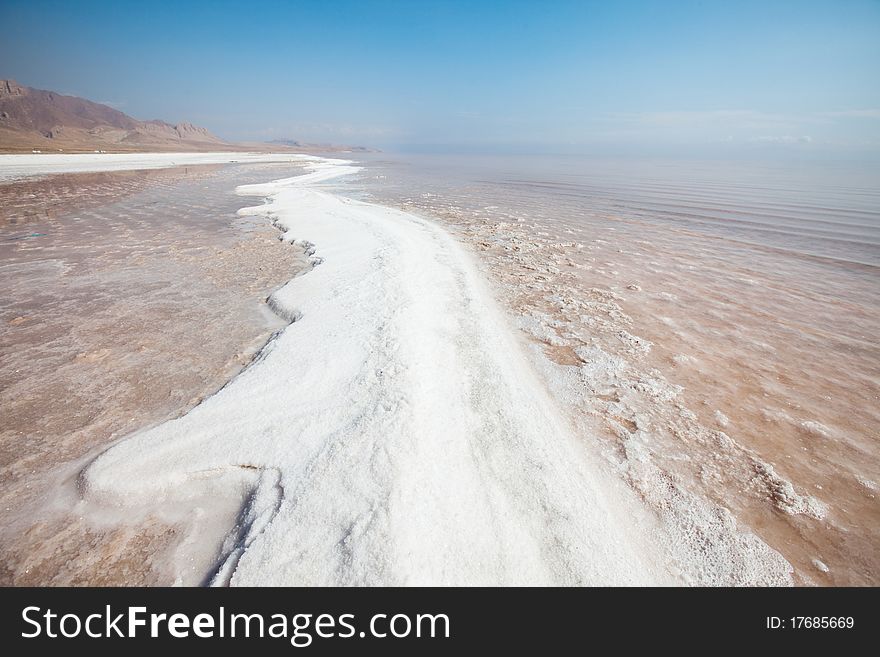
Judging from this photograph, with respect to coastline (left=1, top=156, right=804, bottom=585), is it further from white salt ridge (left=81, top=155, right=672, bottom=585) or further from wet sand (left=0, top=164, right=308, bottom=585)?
wet sand (left=0, top=164, right=308, bottom=585)

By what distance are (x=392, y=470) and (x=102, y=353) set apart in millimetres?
4142

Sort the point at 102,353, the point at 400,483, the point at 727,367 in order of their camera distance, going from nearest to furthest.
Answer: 1. the point at 400,483
2. the point at 102,353
3. the point at 727,367

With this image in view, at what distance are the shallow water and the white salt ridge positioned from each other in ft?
2.12

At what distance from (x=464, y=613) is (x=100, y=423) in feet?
11.6

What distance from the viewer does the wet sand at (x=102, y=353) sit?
2346mm

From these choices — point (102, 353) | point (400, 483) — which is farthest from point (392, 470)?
point (102, 353)

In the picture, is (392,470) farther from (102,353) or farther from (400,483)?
(102,353)

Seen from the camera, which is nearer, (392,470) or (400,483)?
(400,483)

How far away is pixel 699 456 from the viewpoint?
327 centimetres

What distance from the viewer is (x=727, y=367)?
15.3 feet

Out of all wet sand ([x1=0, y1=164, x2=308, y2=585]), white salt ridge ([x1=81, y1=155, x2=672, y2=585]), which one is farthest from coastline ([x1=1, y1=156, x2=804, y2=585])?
wet sand ([x1=0, y1=164, x2=308, y2=585])

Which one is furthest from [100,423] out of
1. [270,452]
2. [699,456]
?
[699,456]

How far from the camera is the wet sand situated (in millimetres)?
2346

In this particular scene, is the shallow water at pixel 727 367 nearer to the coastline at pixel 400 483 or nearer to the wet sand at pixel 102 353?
the coastline at pixel 400 483
